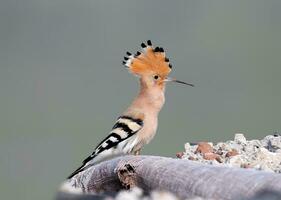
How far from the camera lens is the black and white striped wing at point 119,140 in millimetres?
3869

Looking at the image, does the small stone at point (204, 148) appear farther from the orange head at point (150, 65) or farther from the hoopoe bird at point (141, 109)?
the orange head at point (150, 65)

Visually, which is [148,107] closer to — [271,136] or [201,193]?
[271,136]

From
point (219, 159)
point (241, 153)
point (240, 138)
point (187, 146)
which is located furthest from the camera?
point (240, 138)

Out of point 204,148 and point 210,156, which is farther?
point 204,148

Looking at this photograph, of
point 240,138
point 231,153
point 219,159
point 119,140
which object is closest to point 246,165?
point 219,159

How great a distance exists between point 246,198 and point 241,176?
0.35ft

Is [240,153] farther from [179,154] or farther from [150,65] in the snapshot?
[150,65]

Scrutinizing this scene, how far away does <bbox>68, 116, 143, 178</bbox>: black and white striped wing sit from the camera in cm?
387

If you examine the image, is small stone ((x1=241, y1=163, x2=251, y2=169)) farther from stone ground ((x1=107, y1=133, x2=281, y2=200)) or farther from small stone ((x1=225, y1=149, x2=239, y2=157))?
small stone ((x1=225, y1=149, x2=239, y2=157))

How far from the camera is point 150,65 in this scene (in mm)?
4012

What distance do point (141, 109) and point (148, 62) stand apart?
22cm

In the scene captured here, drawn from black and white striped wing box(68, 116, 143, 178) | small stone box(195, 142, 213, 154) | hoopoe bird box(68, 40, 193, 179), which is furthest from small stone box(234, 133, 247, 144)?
black and white striped wing box(68, 116, 143, 178)

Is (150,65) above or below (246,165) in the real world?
above

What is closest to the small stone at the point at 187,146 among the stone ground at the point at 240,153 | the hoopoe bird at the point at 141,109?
the stone ground at the point at 240,153
